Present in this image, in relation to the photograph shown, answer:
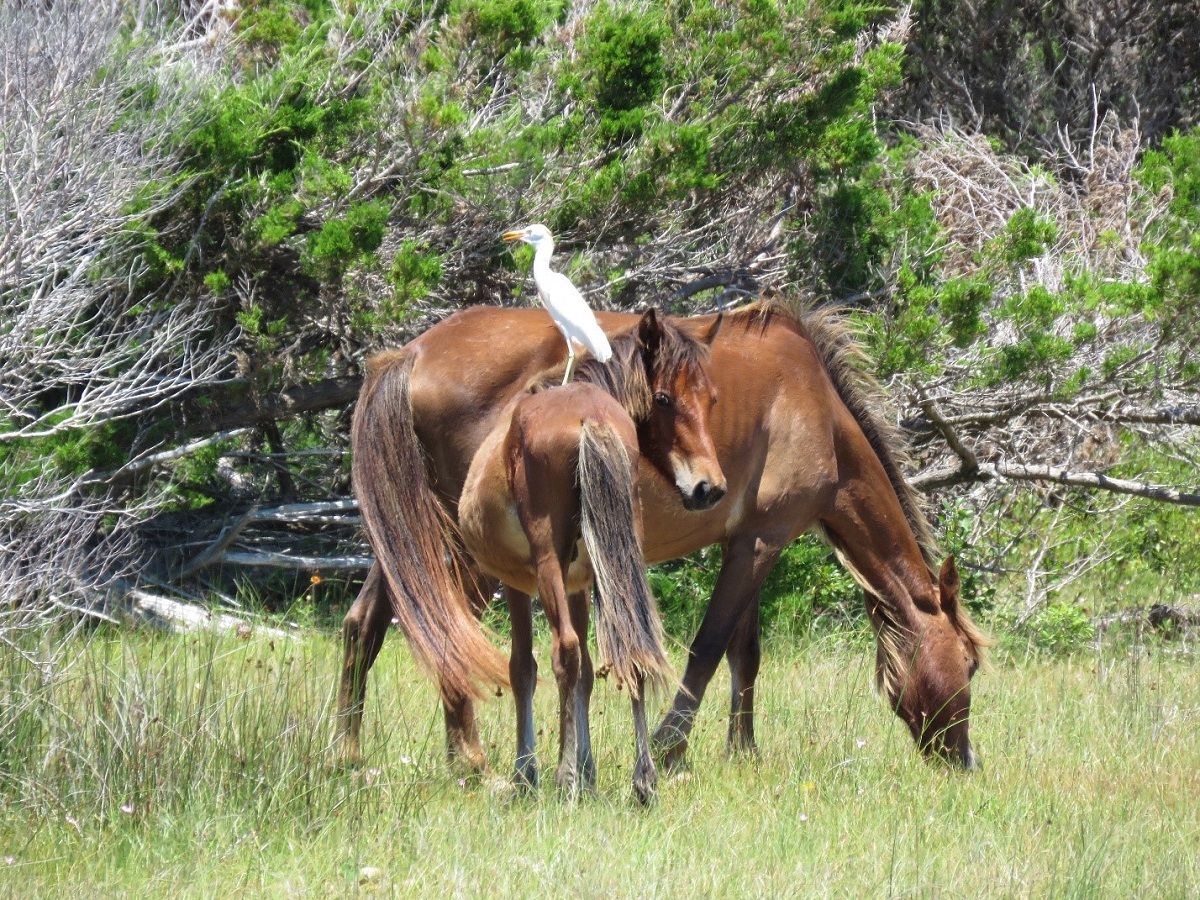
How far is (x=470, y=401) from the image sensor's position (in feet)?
17.9

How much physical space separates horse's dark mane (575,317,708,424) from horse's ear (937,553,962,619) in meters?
1.79

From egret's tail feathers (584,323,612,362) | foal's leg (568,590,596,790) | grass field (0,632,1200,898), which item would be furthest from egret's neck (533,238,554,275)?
grass field (0,632,1200,898)

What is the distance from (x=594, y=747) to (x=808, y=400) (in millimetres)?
1752

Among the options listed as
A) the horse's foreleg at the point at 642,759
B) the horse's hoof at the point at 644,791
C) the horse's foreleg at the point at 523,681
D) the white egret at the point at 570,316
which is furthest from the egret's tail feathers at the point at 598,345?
the horse's hoof at the point at 644,791

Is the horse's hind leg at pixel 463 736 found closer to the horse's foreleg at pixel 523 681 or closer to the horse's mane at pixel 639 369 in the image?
the horse's foreleg at pixel 523 681

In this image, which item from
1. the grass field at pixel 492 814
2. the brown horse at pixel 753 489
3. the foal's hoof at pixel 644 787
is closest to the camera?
the grass field at pixel 492 814

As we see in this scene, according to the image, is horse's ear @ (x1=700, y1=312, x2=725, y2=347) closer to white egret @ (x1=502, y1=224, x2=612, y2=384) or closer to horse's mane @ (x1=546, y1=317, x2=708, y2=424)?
horse's mane @ (x1=546, y1=317, x2=708, y2=424)

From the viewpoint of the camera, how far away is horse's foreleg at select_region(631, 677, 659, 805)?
4.23m

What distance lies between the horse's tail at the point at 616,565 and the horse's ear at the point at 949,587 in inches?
79.2

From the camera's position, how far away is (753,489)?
18.9 ft

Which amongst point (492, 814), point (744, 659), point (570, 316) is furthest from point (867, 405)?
point (492, 814)

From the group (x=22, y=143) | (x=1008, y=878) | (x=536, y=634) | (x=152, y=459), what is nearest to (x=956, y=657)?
(x=1008, y=878)

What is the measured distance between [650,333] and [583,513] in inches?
28.0

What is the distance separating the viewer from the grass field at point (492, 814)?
369cm
